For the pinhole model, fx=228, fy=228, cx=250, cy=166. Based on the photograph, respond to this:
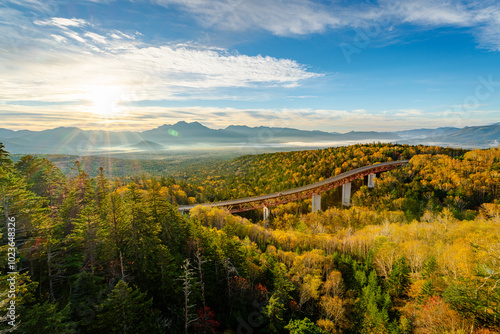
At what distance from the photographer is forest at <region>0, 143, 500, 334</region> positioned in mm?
18422

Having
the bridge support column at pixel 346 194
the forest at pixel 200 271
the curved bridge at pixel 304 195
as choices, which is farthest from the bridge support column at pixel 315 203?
the forest at pixel 200 271

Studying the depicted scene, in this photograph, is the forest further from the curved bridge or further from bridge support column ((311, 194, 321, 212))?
bridge support column ((311, 194, 321, 212))

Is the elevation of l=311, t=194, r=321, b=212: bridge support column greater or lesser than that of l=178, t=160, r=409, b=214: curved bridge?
lesser

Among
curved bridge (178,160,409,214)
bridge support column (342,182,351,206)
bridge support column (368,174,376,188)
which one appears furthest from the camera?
bridge support column (368,174,376,188)

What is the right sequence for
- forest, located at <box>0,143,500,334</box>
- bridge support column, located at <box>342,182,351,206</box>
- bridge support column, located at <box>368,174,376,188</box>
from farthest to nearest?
bridge support column, located at <box>368,174,376,188</box> → bridge support column, located at <box>342,182,351,206</box> → forest, located at <box>0,143,500,334</box>

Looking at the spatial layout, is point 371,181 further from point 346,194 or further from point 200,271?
point 200,271

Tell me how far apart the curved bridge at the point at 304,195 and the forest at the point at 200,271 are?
19.2 metres

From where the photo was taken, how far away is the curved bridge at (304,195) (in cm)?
8219

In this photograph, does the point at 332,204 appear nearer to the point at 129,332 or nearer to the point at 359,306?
the point at 359,306

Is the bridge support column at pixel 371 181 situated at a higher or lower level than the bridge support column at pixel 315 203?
higher

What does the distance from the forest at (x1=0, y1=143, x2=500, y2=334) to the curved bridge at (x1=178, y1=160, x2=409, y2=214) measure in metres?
19.2

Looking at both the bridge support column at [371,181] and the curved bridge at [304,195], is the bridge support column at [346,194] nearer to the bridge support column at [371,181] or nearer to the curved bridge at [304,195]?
the curved bridge at [304,195]

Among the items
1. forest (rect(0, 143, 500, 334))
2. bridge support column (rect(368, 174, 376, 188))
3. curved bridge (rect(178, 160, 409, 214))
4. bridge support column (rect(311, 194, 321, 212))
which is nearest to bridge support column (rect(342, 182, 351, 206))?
curved bridge (rect(178, 160, 409, 214))

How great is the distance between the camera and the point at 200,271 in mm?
25109
